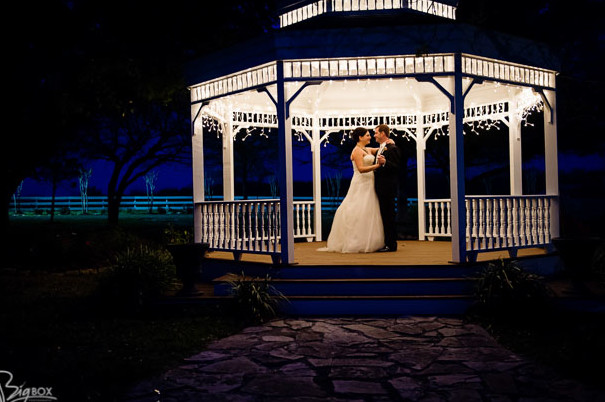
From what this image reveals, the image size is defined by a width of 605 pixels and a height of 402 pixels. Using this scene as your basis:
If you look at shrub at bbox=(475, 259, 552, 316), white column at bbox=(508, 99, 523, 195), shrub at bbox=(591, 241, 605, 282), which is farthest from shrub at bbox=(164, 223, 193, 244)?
shrub at bbox=(591, 241, 605, 282)

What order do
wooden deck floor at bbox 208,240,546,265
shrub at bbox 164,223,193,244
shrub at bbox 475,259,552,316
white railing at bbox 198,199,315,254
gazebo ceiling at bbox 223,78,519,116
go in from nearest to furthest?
shrub at bbox 475,259,552,316, wooden deck floor at bbox 208,240,546,265, white railing at bbox 198,199,315,254, gazebo ceiling at bbox 223,78,519,116, shrub at bbox 164,223,193,244

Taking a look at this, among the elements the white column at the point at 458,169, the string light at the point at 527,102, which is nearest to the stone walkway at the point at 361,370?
the white column at the point at 458,169

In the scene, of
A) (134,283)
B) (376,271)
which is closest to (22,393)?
(134,283)

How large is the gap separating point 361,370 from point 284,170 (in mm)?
4256

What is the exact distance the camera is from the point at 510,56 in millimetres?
9391

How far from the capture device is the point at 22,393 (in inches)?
193

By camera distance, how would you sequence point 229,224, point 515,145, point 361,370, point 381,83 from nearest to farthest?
point 361,370 → point 229,224 → point 381,83 → point 515,145

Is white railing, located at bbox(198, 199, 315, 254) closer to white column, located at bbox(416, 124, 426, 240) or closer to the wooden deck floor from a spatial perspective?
the wooden deck floor

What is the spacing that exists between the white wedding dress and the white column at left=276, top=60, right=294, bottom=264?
204 centimetres

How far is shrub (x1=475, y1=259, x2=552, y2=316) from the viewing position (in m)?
7.44

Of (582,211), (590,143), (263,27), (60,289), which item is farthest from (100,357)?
(582,211)

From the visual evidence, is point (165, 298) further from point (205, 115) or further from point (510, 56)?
point (510, 56)

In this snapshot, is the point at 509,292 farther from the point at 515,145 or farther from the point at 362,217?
the point at 515,145

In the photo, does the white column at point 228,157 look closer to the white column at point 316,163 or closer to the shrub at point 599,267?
the white column at point 316,163
